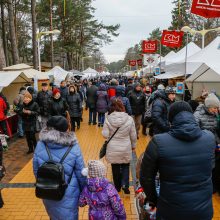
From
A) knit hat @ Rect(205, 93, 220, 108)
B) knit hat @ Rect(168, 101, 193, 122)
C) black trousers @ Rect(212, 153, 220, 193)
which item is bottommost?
black trousers @ Rect(212, 153, 220, 193)

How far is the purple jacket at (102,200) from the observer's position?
10.4 ft

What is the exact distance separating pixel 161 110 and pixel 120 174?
1.69 meters

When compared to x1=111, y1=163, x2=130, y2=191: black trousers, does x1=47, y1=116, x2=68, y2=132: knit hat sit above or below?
above

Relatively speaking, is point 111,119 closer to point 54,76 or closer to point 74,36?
point 54,76

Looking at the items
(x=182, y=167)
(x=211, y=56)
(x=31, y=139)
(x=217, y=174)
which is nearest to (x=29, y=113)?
(x=31, y=139)

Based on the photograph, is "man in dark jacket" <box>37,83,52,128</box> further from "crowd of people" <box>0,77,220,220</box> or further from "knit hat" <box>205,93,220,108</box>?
"knit hat" <box>205,93,220,108</box>

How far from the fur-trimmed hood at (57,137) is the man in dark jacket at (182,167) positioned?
103 centimetres

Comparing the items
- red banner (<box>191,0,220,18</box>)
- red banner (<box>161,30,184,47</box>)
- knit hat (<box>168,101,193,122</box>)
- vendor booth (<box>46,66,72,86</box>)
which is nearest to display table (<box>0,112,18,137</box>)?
vendor booth (<box>46,66,72,86</box>)

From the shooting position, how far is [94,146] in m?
9.04

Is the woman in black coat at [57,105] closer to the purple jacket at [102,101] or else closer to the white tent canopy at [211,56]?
the purple jacket at [102,101]

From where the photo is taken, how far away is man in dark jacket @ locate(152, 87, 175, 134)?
615 cm

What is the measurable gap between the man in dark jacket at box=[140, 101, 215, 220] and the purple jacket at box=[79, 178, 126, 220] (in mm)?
636

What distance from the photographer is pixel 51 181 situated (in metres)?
3.16

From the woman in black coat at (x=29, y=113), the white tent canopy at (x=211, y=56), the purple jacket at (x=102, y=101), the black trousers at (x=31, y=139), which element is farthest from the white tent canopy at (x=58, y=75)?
the white tent canopy at (x=211, y=56)
